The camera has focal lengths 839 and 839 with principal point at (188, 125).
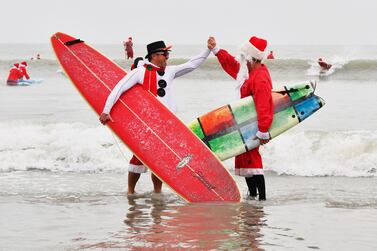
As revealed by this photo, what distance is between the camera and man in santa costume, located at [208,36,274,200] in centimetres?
777

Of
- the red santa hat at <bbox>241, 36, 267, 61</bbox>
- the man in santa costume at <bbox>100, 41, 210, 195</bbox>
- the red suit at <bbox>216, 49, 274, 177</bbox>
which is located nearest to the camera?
the red suit at <bbox>216, 49, 274, 177</bbox>

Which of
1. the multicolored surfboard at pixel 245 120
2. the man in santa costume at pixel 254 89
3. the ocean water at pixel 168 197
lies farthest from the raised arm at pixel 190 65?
the ocean water at pixel 168 197

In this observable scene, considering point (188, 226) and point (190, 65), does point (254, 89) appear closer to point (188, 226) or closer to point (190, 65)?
point (190, 65)

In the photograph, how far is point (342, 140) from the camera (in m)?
12.0

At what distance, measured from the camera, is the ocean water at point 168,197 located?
6457mm

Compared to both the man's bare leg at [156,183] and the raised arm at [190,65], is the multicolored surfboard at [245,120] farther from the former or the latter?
the man's bare leg at [156,183]

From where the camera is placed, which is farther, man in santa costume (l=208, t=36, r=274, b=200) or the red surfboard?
the red surfboard

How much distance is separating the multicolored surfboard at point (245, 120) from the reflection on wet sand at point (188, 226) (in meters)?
0.60

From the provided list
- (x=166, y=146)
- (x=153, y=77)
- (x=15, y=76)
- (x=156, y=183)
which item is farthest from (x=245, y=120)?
(x=15, y=76)

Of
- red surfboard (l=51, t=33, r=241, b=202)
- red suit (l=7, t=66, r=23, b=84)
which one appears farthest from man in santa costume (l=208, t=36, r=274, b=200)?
red suit (l=7, t=66, r=23, b=84)

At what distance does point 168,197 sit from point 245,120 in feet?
3.98

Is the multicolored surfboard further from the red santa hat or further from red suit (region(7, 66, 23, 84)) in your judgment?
red suit (region(7, 66, 23, 84))

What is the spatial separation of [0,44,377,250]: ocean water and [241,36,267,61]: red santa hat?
4.60 feet

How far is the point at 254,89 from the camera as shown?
7832mm
